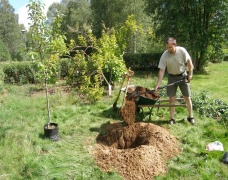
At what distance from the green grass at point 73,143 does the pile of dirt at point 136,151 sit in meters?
0.14

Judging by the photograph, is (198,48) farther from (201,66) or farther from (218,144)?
(218,144)

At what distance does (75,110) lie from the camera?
6398 millimetres

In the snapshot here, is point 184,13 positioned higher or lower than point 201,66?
higher

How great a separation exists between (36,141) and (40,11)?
7.75 feet

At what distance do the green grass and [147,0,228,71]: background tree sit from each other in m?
7.26

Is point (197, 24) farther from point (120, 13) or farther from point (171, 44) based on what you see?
point (120, 13)

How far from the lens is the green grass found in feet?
11.6

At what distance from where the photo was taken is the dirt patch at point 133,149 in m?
3.62

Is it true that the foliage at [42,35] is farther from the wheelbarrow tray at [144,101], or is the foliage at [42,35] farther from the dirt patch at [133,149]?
the wheelbarrow tray at [144,101]

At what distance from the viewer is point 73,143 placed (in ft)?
15.1

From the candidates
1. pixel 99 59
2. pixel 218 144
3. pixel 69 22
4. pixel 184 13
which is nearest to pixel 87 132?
pixel 218 144

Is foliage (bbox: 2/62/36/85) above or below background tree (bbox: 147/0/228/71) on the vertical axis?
below

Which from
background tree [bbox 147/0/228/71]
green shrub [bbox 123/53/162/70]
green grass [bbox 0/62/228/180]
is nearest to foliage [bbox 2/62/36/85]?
green grass [bbox 0/62/228/180]

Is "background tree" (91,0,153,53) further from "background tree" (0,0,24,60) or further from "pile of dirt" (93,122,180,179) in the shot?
"background tree" (0,0,24,60)
